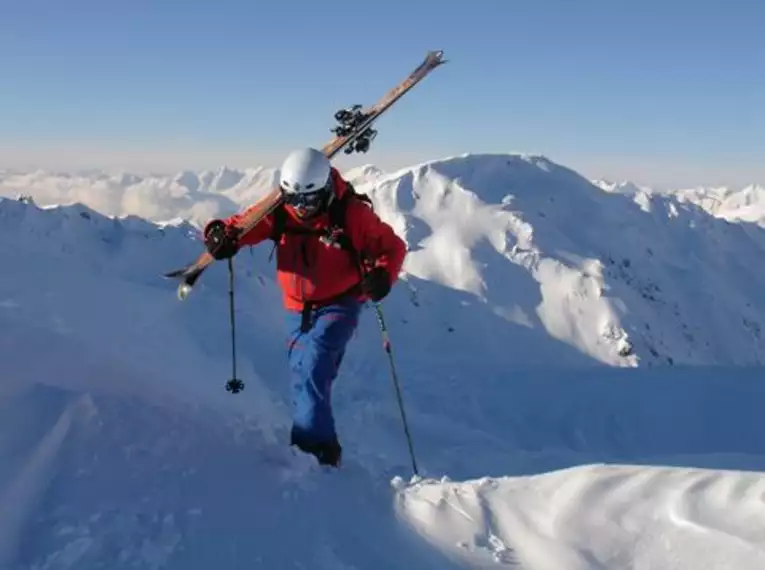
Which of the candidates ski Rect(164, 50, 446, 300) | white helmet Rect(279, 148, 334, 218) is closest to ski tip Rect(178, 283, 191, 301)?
ski Rect(164, 50, 446, 300)

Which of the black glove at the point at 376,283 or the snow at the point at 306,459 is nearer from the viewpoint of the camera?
the snow at the point at 306,459

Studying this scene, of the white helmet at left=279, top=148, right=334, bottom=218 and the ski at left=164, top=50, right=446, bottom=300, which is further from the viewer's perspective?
the ski at left=164, top=50, right=446, bottom=300

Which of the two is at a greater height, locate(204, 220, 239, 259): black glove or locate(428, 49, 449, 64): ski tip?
locate(428, 49, 449, 64): ski tip

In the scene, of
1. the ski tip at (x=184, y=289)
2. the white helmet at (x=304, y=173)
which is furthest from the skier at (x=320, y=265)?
the ski tip at (x=184, y=289)

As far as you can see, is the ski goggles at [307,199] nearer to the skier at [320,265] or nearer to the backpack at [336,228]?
the skier at [320,265]

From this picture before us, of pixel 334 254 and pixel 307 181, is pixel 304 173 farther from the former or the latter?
pixel 334 254

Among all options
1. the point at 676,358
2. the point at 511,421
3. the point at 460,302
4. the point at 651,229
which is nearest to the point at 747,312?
the point at 651,229

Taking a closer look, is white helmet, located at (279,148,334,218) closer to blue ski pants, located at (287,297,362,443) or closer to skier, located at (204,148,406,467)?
skier, located at (204,148,406,467)

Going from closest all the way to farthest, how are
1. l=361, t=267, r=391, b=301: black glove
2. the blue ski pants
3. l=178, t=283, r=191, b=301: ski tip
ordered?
the blue ski pants
l=361, t=267, r=391, b=301: black glove
l=178, t=283, r=191, b=301: ski tip
